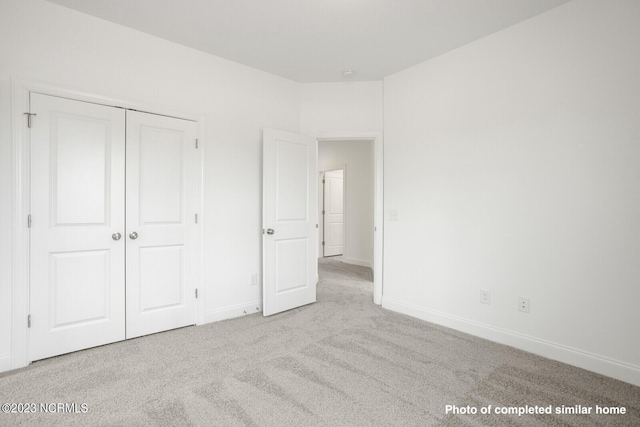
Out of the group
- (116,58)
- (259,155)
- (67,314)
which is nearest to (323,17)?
(259,155)

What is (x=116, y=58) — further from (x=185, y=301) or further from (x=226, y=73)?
(x=185, y=301)

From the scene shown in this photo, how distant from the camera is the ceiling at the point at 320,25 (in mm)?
2355

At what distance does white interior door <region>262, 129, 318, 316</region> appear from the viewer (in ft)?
11.0

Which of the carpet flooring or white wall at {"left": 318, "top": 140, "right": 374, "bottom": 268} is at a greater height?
white wall at {"left": 318, "top": 140, "right": 374, "bottom": 268}

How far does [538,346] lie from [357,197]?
4.49 m

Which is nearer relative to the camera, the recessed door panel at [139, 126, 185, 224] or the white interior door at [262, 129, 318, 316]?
the recessed door panel at [139, 126, 185, 224]

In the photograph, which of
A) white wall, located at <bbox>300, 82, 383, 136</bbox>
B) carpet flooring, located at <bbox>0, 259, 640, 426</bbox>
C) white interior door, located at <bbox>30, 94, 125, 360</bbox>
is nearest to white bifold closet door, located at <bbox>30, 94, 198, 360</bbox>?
white interior door, located at <bbox>30, 94, 125, 360</bbox>

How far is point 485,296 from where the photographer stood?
110 inches

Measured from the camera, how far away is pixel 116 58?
103 inches

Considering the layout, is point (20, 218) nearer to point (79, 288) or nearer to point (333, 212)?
point (79, 288)

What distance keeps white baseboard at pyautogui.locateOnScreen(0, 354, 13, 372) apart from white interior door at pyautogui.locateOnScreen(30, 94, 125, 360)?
0.13m

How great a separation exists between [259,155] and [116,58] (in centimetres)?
150

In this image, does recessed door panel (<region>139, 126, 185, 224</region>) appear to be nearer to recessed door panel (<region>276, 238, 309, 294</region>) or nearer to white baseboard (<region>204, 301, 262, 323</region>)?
white baseboard (<region>204, 301, 262, 323</region>)

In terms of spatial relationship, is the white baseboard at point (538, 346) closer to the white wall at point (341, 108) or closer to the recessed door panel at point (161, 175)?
the white wall at point (341, 108)
